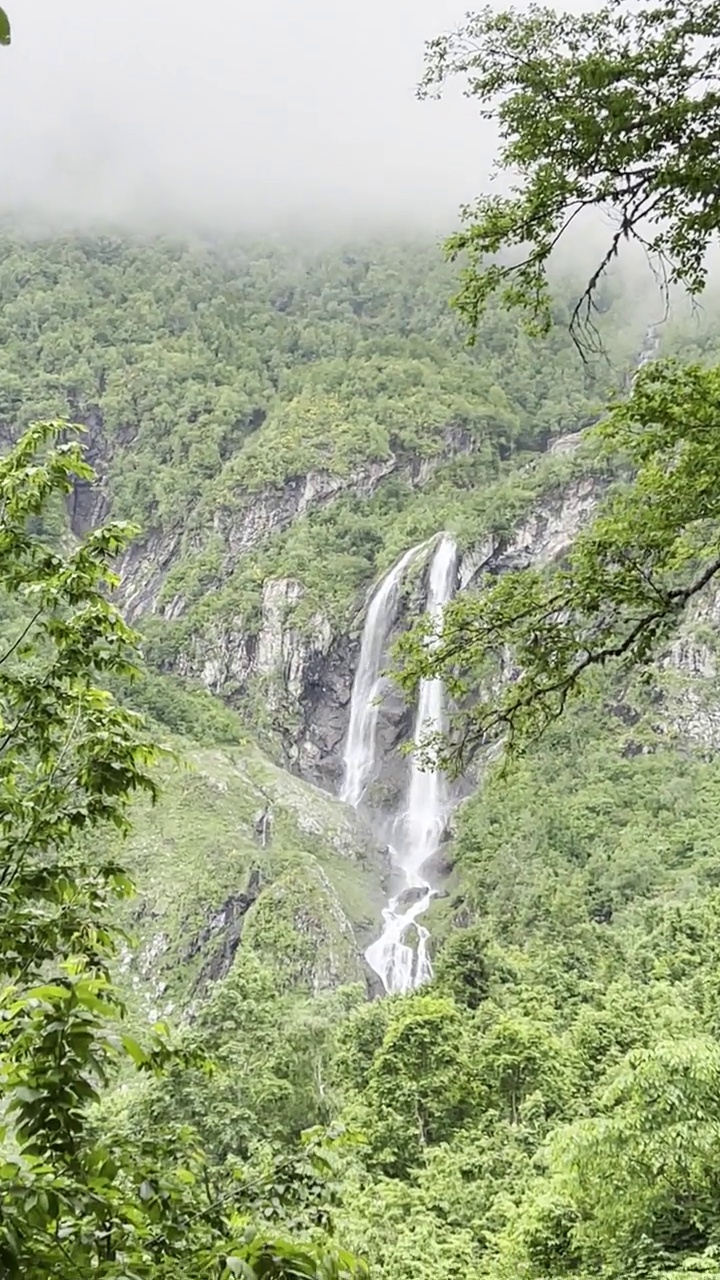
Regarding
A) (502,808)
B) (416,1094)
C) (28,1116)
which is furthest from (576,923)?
(28,1116)

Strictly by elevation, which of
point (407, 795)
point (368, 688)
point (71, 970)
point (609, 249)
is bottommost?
point (71, 970)

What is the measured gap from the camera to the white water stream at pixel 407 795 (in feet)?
121

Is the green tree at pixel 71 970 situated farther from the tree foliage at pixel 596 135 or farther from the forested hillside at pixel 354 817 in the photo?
the tree foliage at pixel 596 135

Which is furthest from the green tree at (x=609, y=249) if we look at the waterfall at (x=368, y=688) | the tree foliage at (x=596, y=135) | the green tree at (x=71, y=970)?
the waterfall at (x=368, y=688)

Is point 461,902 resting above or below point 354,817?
below

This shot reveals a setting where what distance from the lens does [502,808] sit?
4747 cm

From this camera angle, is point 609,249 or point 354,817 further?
point 354,817

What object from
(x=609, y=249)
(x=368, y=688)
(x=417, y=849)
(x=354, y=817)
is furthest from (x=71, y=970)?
(x=368, y=688)

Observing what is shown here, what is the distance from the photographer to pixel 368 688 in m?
54.0

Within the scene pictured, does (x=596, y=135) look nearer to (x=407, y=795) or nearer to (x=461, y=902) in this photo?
(x=461, y=902)

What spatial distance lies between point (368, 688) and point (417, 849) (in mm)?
11207

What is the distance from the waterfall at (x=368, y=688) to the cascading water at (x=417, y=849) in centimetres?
302

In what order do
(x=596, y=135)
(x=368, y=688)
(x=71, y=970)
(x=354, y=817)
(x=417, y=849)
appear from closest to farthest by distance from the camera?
(x=71, y=970)
(x=596, y=135)
(x=417, y=849)
(x=354, y=817)
(x=368, y=688)

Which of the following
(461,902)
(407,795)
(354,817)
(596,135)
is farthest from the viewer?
(407,795)
